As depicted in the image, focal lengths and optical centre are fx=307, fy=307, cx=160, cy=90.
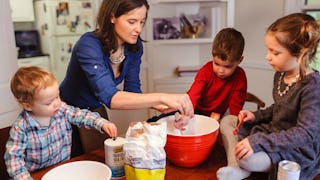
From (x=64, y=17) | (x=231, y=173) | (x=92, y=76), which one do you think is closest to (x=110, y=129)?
(x=92, y=76)

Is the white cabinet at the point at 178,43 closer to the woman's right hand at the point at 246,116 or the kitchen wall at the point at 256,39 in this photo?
the kitchen wall at the point at 256,39

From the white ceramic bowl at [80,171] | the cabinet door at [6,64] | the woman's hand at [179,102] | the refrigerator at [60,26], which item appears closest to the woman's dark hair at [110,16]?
the woman's hand at [179,102]

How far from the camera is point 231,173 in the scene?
0.94 metres

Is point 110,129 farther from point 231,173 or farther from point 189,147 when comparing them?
point 231,173

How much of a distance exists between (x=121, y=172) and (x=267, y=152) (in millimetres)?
468

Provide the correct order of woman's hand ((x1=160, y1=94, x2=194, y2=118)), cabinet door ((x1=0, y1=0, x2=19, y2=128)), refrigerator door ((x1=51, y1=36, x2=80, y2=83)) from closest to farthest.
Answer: woman's hand ((x1=160, y1=94, x2=194, y2=118))
cabinet door ((x1=0, y1=0, x2=19, y2=128))
refrigerator door ((x1=51, y1=36, x2=80, y2=83))

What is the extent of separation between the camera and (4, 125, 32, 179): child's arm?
3.18 feet

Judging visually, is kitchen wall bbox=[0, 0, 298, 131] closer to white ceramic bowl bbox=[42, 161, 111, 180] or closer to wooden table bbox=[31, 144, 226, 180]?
wooden table bbox=[31, 144, 226, 180]

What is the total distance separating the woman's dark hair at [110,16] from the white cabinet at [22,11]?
3.93m

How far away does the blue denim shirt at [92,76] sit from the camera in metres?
1.23

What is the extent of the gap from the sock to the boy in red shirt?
0.65 m

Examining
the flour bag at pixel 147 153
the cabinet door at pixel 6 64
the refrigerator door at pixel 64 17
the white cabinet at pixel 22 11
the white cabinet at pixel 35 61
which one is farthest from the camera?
the white cabinet at pixel 22 11

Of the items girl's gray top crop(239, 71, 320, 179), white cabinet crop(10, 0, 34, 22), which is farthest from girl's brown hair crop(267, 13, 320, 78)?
white cabinet crop(10, 0, 34, 22)

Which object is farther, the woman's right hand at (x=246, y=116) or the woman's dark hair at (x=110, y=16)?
the woman's dark hair at (x=110, y=16)
